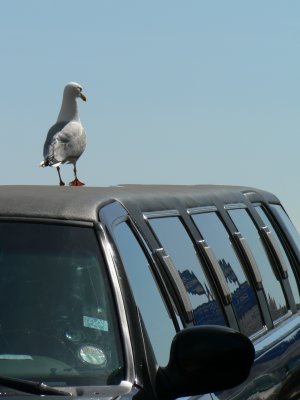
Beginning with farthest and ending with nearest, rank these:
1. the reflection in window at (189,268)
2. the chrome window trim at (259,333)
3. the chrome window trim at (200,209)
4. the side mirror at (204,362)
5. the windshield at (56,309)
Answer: the chrome window trim at (259,333) < the chrome window trim at (200,209) < the reflection in window at (189,268) < the windshield at (56,309) < the side mirror at (204,362)

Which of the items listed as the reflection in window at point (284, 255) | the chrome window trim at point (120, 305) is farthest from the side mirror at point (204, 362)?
the reflection in window at point (284, 255)

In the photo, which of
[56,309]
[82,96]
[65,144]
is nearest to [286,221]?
[56,309]

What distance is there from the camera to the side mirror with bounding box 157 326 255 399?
4.75 meters

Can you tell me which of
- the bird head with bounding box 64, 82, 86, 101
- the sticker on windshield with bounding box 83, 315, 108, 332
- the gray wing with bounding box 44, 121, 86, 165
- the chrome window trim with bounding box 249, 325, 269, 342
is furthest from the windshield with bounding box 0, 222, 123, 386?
the bird head with bounding box 64, 82, 86, 101

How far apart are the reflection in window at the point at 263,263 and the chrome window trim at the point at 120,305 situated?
9.64 ft

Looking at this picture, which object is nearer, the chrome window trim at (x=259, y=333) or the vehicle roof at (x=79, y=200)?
the vehicle roof at (x=79, y=200)

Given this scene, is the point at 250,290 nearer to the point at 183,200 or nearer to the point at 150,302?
the point at 183,200

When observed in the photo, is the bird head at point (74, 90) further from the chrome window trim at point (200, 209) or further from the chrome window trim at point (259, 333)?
the chrome window trim at point (259, 333)

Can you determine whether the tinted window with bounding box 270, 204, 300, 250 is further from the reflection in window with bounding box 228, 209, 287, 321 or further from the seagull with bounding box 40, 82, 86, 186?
the seagull with bounding box 40, 82, 86, 186

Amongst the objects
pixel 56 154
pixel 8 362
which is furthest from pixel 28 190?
pixel 56 154

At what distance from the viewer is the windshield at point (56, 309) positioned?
16.1 feet

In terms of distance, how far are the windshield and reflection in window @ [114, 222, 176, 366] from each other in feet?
0.56

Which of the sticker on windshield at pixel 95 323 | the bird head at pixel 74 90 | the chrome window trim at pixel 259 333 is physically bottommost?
the bird head at pixel 74 90

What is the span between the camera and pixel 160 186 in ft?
24.1
